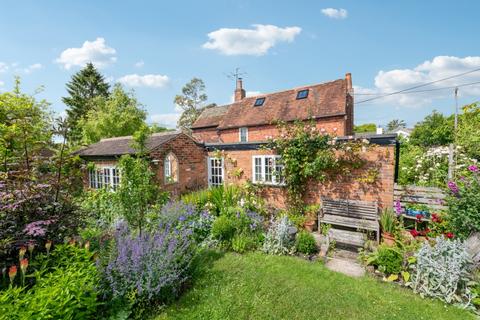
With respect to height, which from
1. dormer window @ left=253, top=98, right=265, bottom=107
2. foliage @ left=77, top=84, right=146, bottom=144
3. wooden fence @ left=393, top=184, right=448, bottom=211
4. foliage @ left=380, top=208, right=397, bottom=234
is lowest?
foliage @ left=380, top=208, right=397, bottom=234

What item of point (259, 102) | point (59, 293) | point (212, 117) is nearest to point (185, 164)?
point (59, 293)

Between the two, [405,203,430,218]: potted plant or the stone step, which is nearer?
the stone step

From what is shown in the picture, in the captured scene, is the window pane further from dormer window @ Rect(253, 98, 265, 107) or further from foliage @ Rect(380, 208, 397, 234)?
dormer window @ Rect(253, 98, 265, 107)

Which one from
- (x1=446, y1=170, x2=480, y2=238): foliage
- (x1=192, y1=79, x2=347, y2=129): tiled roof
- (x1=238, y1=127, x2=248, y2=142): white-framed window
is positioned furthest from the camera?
(x1=238, y1=127, x2=248, y2=142): white-framed window

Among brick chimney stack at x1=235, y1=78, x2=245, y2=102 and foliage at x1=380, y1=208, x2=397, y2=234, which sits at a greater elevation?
brick chimney stack at x1=235, y1=78, x2=245, y2=102

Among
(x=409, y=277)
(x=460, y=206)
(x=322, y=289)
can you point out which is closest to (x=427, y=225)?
(x=460, y=206)

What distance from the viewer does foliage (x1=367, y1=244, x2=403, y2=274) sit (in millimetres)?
4430

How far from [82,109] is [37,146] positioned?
35.1 meters

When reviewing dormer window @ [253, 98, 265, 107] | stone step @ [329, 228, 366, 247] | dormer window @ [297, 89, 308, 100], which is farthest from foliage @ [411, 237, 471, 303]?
dormer window @ [253, 98, 265, 107]

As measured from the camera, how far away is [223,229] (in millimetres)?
5887

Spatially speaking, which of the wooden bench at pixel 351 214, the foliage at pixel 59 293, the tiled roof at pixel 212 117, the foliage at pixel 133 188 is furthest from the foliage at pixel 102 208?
the tiled roof at pixel 212 117

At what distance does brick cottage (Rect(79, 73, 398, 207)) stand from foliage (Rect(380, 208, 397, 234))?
73 centimetres

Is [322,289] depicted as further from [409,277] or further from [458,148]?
[458,148]

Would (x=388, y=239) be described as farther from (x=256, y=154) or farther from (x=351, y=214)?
(x=256, y=154)
